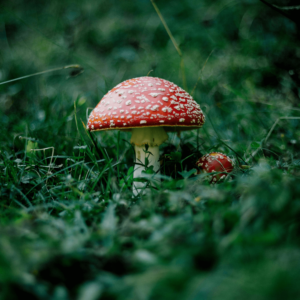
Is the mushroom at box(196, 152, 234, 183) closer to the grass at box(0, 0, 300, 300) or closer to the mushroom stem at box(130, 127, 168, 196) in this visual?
the grass at box(0, 0, 300, 300)

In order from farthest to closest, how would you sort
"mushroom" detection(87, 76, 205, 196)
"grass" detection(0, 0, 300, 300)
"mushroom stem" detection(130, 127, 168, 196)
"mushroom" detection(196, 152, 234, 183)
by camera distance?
"mushroom stem" detection(130, 127, 168, 196) → "mushroom" detection(196, 152, 234, 183) → "mushroom" detection(87, 76, 205, 196) → "grass" detection(0, 0, 300, 300)

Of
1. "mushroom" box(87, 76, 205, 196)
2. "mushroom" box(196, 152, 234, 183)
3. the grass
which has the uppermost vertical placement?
"mushroom" box(87, 76, 205, 196)

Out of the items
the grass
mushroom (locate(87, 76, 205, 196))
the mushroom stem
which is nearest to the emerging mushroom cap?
mushroom (locate(87, 76, 205, 196))

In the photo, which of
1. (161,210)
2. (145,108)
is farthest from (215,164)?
(161,210)

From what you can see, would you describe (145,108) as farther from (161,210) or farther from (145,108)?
(161,210)

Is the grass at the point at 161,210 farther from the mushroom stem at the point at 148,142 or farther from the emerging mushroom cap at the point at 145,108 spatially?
the emerging mushroom cap at the point at 145,108

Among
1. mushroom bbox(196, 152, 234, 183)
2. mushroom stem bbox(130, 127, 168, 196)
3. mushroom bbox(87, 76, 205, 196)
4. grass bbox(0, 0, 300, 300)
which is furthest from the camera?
mushroom stem bbox(130, 127, 168, 196)

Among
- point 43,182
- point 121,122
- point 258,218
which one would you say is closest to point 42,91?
point 43,182

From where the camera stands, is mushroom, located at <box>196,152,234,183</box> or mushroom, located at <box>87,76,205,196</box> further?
mushroom, located at <box>196,152,234,183</box>
